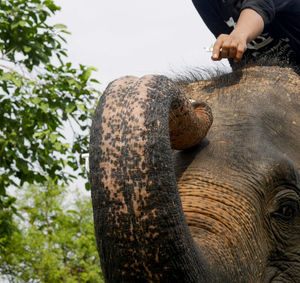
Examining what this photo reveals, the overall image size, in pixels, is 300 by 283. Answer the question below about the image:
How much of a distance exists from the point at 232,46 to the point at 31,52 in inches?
132

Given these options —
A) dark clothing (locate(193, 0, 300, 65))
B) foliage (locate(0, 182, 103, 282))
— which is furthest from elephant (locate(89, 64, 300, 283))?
foliage (locate(0, 182, 103, 282))

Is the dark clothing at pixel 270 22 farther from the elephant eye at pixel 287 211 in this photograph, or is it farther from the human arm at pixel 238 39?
the elephant eye at pixel 287 211

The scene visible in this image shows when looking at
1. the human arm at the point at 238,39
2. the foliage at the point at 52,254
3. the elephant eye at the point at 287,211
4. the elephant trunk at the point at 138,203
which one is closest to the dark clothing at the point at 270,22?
the human arm at the point at 238,39

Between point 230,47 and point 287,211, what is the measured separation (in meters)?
0.59

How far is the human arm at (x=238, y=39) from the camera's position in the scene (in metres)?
1.86

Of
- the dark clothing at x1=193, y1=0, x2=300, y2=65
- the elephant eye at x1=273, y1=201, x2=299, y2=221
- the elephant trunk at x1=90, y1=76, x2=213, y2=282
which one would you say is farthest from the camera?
the dark clothing at x1=193, y1=0, x2=300, y2=65

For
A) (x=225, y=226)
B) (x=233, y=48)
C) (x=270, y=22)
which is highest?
(x=270, y=22)

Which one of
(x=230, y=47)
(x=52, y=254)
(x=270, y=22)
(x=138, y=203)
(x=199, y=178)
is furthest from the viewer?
(x=52, y=254)

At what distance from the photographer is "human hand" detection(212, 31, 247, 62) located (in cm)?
185

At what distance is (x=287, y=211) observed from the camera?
1.72 m

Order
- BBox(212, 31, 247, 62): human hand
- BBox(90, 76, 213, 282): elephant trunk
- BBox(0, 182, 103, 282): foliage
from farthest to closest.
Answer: BBox(0, 182, 103, 282): foliage → BBox(212, 31, 247, 62): human hand → BBox(90, 76, 213, 282): elephant trunk

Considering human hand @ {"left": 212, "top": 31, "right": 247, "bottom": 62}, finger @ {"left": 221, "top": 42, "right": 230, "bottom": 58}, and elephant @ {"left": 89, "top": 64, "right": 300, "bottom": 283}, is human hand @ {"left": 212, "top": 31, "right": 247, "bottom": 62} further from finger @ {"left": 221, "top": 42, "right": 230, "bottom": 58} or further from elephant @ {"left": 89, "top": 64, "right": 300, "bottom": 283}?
elephant @ {"left": 89, "top": 64, "right": 300, "bottom": 283}

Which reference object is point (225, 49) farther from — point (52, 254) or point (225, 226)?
point (52, 254)

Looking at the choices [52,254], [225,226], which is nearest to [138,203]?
[225,226]
